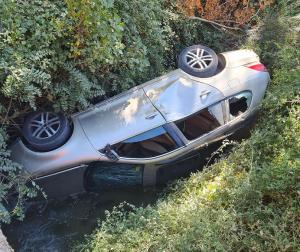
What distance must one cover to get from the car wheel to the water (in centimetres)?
91

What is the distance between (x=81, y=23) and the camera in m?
4.89

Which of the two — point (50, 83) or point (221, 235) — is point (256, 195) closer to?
point (221, 235)

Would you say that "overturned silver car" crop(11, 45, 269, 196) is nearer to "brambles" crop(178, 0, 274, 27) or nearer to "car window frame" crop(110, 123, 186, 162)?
"car window frame" crop(110, 123, 186, 162)

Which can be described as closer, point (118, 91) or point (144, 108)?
point (144, 108)

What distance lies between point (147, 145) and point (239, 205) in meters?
1.38

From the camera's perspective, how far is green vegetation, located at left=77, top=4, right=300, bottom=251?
410 centimetres

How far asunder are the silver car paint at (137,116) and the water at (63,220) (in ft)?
2.36

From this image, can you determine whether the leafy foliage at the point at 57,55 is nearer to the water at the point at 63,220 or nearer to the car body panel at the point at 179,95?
the car body panel at the point at 179,95

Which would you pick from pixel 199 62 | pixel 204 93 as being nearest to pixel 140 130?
pixel 204 93

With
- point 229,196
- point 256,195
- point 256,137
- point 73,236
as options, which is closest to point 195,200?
point 229,196

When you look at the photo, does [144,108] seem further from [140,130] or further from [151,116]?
[140,130]

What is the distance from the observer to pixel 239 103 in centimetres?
561

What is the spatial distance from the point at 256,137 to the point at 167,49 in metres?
2.42

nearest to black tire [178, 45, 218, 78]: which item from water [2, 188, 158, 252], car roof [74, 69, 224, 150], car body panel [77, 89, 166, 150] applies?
car roof [74, 69, 224, 150]
